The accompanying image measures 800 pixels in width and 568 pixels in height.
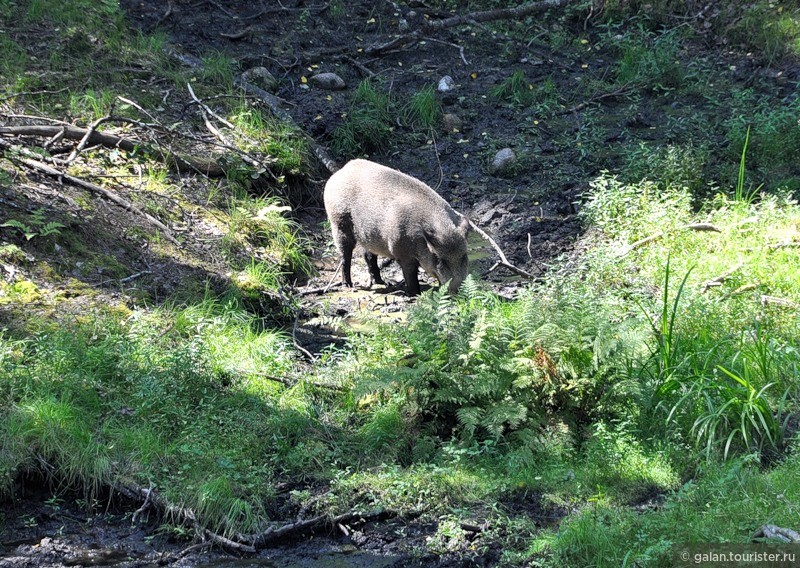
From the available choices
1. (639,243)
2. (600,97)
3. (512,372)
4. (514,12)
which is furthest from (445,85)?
(512,372)

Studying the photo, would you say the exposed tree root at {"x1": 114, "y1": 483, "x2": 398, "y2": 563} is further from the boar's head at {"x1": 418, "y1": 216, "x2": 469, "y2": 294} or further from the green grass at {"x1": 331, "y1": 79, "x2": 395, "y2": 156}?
the green grass at {"x1": 331, "y1": 79, "x2": 395, "y2": 156}

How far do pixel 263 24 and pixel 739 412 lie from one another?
30.5ft

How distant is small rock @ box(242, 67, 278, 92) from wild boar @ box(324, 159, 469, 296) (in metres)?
2.76

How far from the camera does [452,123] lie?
440 inches

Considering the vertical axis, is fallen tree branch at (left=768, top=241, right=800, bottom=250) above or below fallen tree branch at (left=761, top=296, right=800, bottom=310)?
above

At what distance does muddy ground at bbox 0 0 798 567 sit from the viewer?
203 inches

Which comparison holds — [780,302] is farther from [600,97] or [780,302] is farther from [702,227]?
Result: [600,97]

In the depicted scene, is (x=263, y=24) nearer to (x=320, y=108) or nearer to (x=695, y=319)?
(x=320, y=108)

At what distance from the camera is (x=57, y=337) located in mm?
6422

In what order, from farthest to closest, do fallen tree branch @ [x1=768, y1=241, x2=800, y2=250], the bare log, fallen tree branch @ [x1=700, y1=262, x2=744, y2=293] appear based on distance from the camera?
the bare log < fallen tree branch @ [x1=768, y1=241, x2=800, y2=250] < fallen tree branch @ [x1=700, y1=262, x2=744, y2=293]

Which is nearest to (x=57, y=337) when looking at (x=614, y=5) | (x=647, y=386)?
(x=647, y=386)

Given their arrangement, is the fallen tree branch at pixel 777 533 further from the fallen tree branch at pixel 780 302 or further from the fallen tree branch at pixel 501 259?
the fallen tree branch at pixel 501 259

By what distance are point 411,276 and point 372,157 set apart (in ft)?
8.66

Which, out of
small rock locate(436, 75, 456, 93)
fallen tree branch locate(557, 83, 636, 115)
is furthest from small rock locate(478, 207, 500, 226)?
small rock locate(436, 75, 456, 93)
